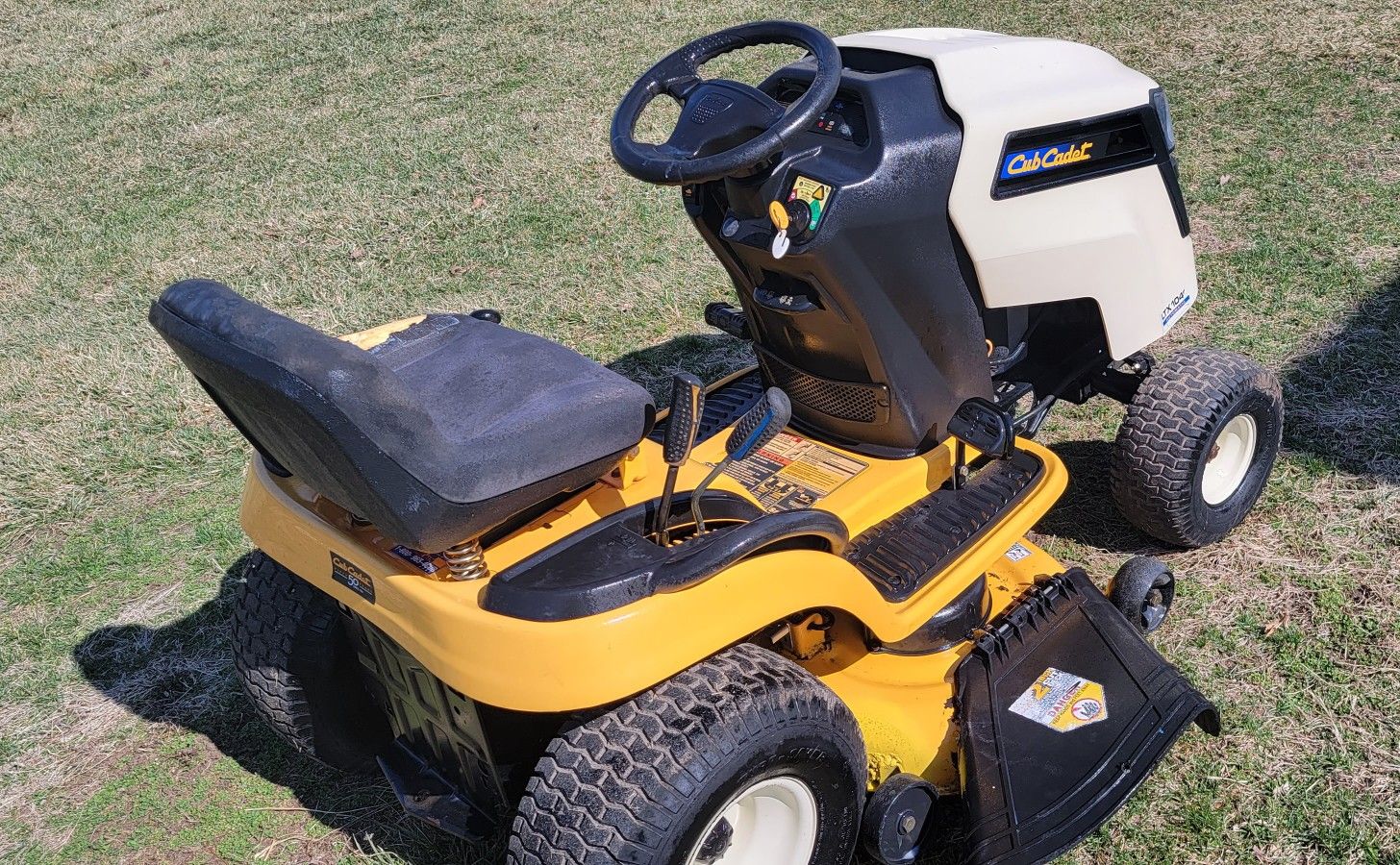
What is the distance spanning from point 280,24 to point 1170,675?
8365 millimetres

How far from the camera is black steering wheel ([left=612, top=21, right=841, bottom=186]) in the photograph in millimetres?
2244

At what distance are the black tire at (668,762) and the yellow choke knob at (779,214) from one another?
89 cm

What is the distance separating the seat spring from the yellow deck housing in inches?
0.8

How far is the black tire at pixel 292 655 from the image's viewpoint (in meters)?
2.49

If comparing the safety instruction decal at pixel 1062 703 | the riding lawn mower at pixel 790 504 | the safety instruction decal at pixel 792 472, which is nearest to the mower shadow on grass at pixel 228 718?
the riding lawn mower at pixel 790 504

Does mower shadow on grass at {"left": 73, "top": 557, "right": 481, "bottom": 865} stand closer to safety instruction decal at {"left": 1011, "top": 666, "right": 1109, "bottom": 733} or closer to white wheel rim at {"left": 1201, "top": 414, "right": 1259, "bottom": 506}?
safety instruction decal at {"left": 1011, "top": 666, "right": 1109, "bottom": 733}

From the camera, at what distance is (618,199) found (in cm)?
574

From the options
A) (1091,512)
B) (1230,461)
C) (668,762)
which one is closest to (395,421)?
(668,762)

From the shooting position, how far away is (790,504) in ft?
8.36

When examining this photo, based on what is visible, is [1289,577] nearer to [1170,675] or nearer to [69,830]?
[1170,675]

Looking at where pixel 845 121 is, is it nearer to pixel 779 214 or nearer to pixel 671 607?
pixel 779 214

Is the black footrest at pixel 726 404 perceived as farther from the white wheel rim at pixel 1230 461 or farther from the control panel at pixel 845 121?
the white wheel rim at pixel 1230 461

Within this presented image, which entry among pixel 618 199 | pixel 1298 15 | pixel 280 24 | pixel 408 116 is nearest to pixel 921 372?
pixel 618 199

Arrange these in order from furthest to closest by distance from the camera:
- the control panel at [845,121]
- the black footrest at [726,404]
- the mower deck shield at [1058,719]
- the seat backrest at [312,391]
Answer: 1. the black footrest at [726,404]
2. the control panel at [845,121]
3. the mower deck shield at [1058,719]
4. the seat backrest at [312,391]
